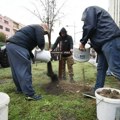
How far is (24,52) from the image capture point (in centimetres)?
431

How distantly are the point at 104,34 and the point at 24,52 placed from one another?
1.55 metres

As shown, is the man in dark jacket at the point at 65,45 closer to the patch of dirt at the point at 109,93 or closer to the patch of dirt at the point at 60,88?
the patch of dirt at the point at 60,88

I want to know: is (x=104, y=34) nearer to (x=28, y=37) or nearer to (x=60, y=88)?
(x=28, y=37)

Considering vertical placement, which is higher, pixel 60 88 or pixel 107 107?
pixel 107 107

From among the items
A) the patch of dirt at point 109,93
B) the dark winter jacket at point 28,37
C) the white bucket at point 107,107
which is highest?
the dark winter jacket at point 28,37

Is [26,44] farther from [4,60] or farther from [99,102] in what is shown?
[4,60]

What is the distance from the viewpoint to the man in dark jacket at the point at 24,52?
167 inches

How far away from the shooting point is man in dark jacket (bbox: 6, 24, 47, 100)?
4246 mm

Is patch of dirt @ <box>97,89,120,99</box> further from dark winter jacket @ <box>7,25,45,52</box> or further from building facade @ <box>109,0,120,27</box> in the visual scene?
building facade @ <box>109,0,120,27</box>

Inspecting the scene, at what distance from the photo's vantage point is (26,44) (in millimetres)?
4441

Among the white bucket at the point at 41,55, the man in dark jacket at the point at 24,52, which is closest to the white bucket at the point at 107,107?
the man in dark jacket at the point at 24,52

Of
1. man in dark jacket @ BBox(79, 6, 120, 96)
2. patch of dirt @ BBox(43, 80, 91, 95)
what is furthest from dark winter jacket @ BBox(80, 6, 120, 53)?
patch of dirt @ BBox(43, 80, 91, 95)

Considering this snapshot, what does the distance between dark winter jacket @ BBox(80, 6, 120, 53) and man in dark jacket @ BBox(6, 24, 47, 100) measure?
0.96 metres

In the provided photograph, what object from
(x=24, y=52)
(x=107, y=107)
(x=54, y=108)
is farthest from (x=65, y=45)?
(x=107, y=107)
